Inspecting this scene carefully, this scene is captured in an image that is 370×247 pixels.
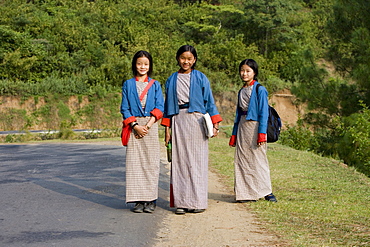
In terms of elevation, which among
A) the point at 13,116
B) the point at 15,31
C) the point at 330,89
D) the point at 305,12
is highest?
the point at 305,12

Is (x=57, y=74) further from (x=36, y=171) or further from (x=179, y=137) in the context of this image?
(x=179, y=137)

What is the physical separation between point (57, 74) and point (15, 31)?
181 inches

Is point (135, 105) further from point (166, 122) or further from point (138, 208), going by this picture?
point (138, 208)

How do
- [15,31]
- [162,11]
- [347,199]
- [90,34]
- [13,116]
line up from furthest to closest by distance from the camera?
[162,11] → [90,34] → [15,31] → [13,116] → [347,199]

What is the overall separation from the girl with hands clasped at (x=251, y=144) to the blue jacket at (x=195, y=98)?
71 centimetres

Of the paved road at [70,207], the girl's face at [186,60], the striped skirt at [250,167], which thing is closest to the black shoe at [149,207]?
the paved road at [70,207]

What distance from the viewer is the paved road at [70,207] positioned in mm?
5535

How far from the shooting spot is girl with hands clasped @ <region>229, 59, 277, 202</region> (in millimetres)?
7707

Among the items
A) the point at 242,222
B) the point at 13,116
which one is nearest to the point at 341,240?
the point at 242,222

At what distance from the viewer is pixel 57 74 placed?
3622 cm

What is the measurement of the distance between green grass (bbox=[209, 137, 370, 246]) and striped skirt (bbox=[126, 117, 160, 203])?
1.42 metres

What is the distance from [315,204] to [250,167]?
1046 millimetres

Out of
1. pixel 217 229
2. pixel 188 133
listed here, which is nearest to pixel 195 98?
pixel 188 133

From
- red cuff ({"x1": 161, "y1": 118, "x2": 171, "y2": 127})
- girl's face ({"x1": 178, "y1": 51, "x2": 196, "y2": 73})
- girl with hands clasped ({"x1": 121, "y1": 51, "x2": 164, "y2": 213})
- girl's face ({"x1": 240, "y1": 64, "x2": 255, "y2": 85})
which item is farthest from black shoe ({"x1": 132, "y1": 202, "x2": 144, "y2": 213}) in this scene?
girl's face ({"x1": 240, "y1": 64, "x2": 255, "y2": 85})
